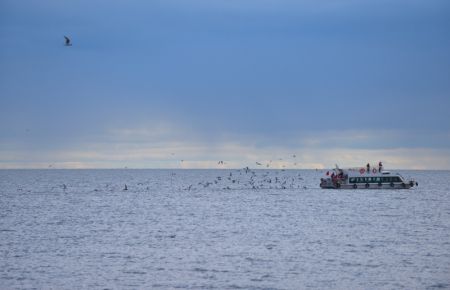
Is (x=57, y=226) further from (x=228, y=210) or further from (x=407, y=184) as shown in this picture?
(x=407, y=184)

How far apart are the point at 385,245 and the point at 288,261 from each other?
13.1m

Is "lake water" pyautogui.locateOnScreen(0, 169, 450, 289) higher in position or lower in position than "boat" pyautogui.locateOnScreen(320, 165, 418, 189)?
lower

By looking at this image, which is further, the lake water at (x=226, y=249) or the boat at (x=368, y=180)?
the boat at (x=368, y=180)

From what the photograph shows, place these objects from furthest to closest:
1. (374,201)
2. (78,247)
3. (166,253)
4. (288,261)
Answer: (374,201), (78,247), (166,253), (288,261)

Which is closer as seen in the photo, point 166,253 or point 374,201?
point 166,253

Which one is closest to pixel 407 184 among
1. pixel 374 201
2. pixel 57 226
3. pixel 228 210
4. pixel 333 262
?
pixel 374 201

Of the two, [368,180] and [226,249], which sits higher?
[368,180]

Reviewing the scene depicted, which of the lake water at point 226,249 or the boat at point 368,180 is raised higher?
the boat at point 368,180

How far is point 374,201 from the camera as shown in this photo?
124812 millimetres

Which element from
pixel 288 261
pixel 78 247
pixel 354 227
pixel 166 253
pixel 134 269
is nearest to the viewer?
pixel 134 269

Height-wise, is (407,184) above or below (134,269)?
A: above

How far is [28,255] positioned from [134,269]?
1155 centimetres

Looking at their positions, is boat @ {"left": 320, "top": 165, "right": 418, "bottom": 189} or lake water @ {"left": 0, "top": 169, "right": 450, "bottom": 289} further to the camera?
boat @ {"left": 320, "top": 165, "right": 418, "bottom": 189}

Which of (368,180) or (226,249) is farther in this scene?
(368,180)
